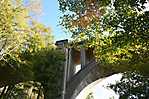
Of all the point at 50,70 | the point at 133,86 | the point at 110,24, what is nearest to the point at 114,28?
the point at 110,24

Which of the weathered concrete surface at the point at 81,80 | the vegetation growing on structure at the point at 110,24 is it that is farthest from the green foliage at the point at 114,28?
the weathered concrete surface at the point at 81,80

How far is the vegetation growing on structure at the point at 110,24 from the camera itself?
36.4ft

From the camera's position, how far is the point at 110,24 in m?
11.9

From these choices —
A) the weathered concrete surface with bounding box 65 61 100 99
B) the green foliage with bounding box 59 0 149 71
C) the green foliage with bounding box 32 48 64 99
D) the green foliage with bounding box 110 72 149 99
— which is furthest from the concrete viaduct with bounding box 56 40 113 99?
the green foliage with bounding box 59 0 149 71

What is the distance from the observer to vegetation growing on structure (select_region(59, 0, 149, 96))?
437 inches

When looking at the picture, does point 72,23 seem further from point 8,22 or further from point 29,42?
point 29,42

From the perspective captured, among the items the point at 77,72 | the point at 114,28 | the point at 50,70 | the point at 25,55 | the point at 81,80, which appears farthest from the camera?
the point at 77,72

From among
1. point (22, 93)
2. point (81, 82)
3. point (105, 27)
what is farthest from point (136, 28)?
point (22, 93)

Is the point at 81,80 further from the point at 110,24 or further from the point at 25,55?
the point at 110,24

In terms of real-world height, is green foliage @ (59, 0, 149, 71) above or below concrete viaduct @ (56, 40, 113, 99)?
below

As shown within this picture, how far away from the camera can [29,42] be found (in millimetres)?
24188

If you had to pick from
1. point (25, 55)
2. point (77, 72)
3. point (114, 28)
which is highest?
point (77, 72)

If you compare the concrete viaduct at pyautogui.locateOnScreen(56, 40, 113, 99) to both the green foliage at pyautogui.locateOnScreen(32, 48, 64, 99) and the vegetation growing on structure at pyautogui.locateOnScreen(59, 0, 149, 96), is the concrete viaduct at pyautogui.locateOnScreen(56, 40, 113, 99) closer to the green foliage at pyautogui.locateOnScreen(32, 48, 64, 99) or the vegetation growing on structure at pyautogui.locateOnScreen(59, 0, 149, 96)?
the green foliage at pyautogui.locateOnScreen(32, 48, 64, 99)

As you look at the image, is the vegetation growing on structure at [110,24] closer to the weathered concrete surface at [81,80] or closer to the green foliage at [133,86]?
the weathered concrete surface at [81,80]
